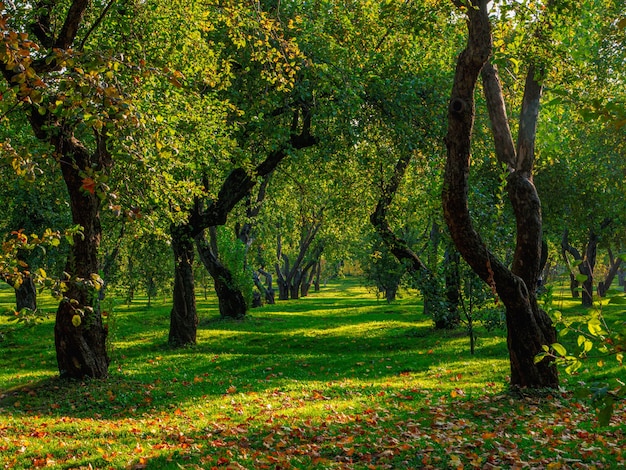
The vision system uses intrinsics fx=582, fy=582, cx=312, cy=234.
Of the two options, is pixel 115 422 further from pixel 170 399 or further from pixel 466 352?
pixel 466 352

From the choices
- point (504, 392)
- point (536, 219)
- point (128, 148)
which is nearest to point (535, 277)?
point (536, 219)

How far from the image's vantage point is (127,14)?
14.8m

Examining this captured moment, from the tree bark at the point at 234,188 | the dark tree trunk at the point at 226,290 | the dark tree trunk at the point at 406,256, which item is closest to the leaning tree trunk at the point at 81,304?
the tree bark at the point at 234,188

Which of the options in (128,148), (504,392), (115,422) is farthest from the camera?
(504,392)

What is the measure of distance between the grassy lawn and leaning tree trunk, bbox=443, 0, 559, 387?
955 mm

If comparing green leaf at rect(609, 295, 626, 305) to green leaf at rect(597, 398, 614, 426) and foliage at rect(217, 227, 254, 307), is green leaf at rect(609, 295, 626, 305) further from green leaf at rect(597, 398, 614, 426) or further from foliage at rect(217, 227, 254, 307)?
foliage at rect(217, 227, 254, 307)

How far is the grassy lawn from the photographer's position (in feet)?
27.8

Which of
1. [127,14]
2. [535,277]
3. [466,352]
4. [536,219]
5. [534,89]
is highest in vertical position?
[127,14]

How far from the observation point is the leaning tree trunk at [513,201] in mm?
10617

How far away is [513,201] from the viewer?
12406mm

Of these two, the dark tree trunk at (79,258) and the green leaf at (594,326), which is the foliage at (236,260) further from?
the green leaf at (594,326)

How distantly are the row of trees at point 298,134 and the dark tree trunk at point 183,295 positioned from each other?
79 mm

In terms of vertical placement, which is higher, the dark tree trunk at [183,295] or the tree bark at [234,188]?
the tree bark at [234,188]

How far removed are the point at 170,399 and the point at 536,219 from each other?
30.9 feet
